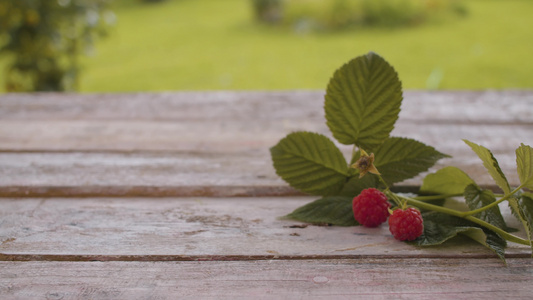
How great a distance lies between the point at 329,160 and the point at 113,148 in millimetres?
446

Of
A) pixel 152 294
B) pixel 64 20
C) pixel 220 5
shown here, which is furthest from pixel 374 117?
pixel 220 5

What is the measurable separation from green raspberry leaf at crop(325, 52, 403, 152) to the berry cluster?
0.07m

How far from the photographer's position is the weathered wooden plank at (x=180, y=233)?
626 millimetres

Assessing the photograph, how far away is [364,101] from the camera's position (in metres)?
0.70

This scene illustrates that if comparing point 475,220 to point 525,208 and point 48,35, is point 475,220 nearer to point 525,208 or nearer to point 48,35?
point 525,208

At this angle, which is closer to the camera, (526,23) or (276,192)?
(276,192)

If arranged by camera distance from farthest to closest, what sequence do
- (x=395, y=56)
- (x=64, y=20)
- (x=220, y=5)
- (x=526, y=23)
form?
1. (x=220, y=5)
2. (x=526, y=23)
3. (x=395, y=56)
4. (x=64, y=20)

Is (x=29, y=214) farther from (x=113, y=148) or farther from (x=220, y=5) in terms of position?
(x=220, y=5)

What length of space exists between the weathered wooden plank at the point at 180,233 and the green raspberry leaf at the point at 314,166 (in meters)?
0.05

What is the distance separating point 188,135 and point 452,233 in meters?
0.58

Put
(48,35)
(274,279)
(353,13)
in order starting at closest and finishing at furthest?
(274,279) → (48,35) → (353,13)

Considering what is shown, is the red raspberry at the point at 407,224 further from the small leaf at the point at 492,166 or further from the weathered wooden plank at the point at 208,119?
the weathered wooden plank at the point at 208,119

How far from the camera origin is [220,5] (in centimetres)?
666

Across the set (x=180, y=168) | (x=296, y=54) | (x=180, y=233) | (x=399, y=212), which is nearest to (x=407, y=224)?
(x=399, y=212)
